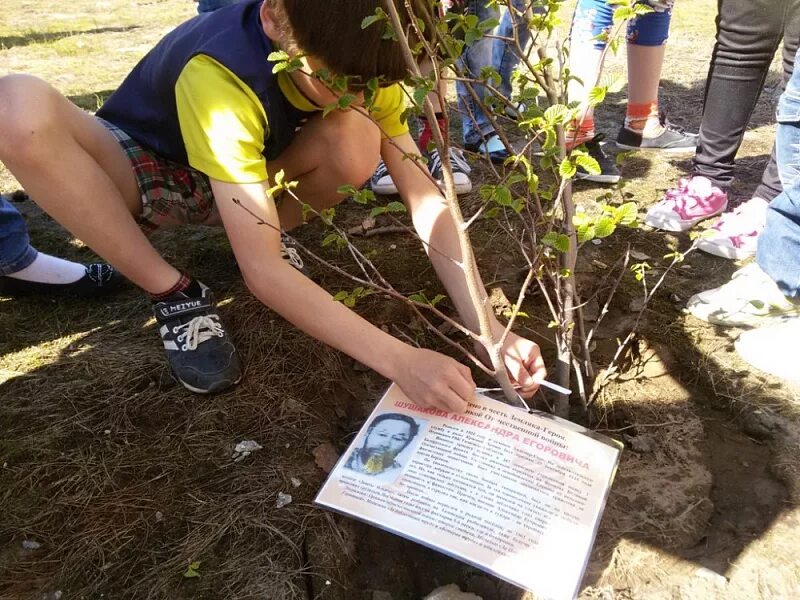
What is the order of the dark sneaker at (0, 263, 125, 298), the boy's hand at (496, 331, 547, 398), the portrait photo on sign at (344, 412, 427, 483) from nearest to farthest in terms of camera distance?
1. the portrait photo on sign at (344, 412, 427, 483)
2. the boy's hand at (496, 331, 547, 398)
3. the dark sneaker at (0, 263, 125, 298)

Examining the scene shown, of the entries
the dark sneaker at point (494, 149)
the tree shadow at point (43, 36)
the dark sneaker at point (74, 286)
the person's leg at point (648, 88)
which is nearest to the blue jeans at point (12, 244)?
the dark sneaker at point (74, 286)

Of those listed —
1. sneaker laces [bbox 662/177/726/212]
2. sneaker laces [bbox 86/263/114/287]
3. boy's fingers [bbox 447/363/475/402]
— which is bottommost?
sneaker laces [bbox 662/177/726/212]

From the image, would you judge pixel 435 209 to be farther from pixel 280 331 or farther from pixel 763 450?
pixel 763 450

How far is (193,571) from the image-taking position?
1.31 meters

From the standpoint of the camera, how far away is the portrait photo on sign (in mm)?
1421

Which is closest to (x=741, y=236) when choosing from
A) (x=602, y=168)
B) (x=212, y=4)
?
(x=602, y=168)

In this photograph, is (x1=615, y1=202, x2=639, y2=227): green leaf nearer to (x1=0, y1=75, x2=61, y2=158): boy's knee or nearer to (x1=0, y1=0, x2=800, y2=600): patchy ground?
(x1=0, y1=0, x2=800, y2=600): patchy ground

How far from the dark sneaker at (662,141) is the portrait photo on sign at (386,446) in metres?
2.46

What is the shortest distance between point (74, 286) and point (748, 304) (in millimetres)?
2381

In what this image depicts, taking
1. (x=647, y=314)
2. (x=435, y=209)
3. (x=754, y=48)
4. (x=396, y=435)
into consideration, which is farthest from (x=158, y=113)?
(x=754, y=48)

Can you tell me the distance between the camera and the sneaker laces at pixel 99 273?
88.0 inches

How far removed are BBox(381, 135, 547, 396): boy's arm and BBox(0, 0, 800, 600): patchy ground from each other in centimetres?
29

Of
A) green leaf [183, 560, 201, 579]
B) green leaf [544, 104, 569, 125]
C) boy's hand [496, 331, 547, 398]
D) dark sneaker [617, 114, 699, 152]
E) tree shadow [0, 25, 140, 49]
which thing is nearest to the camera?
green leaf [544, 104, 569, 125]

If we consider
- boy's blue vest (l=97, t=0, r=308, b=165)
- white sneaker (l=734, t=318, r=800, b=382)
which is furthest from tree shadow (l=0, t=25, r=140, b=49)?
white sneaker (l=734, t=318, r=800, b=382)
